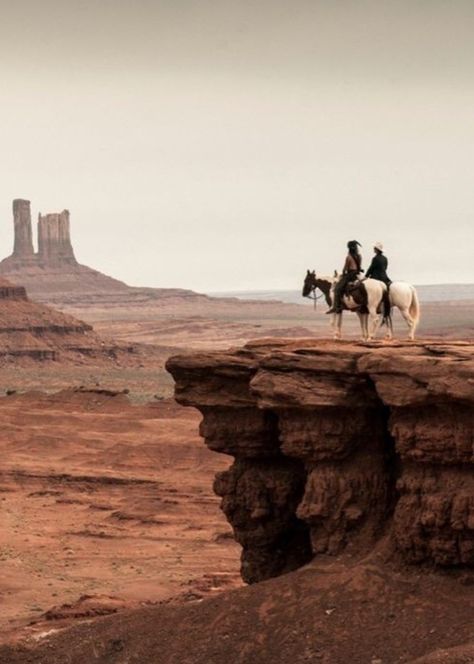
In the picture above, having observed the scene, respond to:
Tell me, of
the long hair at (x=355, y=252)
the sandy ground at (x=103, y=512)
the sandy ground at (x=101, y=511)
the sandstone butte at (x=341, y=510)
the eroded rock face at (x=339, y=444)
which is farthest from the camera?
the sandy ground at (x=103, y=512)

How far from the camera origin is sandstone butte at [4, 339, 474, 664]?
23.5 metres

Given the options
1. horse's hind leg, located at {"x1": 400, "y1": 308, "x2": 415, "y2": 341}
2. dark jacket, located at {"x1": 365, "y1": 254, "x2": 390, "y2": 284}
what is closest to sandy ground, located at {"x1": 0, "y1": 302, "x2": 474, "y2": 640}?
horse's hind leg, located at {"x1": 400, "y1": 308, "x2": 415, "y2": 341}

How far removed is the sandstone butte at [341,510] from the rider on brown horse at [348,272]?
9.81 feet

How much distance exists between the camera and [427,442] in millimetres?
24062

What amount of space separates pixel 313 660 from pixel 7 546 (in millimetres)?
23670

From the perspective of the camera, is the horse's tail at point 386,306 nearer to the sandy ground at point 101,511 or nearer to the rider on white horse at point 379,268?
the rider on white horse at point 379,268

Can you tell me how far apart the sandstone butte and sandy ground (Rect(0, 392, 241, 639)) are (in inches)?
211

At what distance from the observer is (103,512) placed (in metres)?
51.7

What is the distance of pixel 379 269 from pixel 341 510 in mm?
6747

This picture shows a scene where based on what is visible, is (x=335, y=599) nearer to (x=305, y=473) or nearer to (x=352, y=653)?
(x=352, y=653)

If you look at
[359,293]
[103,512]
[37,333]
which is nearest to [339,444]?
[359,293]

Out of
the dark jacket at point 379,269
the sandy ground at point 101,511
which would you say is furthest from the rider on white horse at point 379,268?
the sandy ground at point 101,511

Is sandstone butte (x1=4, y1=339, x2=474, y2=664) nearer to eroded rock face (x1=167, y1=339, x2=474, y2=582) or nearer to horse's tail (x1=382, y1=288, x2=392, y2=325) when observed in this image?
eroded rock face (x1=167, y1=339, x2=474, y2=582)

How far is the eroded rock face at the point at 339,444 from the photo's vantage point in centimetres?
2389
